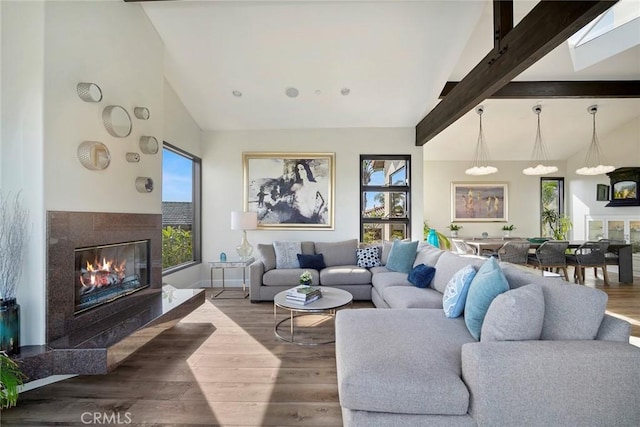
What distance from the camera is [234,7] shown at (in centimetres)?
308

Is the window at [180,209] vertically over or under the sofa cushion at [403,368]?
over

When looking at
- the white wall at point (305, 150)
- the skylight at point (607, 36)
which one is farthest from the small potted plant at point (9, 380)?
the skylight at point (607, 36)

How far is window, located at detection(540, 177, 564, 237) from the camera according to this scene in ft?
22.6

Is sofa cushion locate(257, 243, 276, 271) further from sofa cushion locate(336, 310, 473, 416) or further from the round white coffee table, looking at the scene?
sofa cushion locate(336, 310, 473, 416)

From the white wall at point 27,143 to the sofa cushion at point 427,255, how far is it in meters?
3.62

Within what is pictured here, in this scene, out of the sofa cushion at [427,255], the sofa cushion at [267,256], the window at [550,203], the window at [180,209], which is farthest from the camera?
Answer: the window at [550,203]

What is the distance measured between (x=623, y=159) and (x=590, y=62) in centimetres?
321

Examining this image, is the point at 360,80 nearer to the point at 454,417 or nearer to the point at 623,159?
the point at 454,417

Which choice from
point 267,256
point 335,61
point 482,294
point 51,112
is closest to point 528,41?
point 482,294

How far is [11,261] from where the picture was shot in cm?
196

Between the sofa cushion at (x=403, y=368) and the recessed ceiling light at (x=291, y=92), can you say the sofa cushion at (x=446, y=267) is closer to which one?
the sofa cushion at (x=403, y=368)

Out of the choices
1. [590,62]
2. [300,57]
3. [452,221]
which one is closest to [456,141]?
[452,221]

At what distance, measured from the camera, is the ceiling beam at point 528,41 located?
173 centimetres

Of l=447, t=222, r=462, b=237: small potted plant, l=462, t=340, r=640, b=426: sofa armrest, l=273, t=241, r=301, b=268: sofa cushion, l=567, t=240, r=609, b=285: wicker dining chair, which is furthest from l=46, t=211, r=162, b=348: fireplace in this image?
l=567, t=240, r=609, b=285: wicker dining chair
